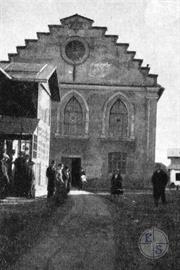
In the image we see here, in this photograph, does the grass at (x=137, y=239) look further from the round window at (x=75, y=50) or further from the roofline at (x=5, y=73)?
Result: the round window at (x=75, y=50)

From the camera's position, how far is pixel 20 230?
10.0 metres

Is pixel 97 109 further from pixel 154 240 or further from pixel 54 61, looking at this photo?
pixel 154 240

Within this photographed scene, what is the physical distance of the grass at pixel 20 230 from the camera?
751cm

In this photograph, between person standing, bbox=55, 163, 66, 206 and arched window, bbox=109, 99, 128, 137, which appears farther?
arched window, bbox=109, 99, 128, 137

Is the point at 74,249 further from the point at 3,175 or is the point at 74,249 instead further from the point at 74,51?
the point at 74,51

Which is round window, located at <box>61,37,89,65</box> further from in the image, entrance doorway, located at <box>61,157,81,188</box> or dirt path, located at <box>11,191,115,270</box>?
dirt path, located at <box>11,191,115,270</box>

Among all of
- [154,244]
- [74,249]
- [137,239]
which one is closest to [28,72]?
[137,239]

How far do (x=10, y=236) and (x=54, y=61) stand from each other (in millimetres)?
27198

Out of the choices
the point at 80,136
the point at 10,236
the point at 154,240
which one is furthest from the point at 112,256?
the point at 80,136

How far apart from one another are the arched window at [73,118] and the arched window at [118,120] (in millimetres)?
2071

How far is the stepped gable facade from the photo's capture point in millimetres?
35188

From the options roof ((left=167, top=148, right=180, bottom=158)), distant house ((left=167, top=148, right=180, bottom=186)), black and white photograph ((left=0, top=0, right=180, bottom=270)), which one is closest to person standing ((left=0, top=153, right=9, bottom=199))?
black and white photograph ((left=0, top=0, right=180, bottom=270))

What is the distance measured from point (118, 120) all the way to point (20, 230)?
2578 cm

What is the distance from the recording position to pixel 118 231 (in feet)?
34.7
